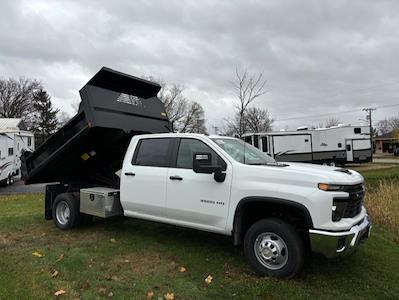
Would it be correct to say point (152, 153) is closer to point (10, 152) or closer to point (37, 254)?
point (37, 254)

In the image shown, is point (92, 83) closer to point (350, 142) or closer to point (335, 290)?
point (335, 290)

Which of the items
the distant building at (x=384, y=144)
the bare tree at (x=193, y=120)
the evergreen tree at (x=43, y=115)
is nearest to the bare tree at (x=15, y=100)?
the evergreen tree at (x=43, y=115)

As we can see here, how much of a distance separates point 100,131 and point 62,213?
6.92 ft

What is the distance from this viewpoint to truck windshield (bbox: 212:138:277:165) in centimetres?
549

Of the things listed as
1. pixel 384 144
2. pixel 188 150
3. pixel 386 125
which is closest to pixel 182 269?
pixel 188 150

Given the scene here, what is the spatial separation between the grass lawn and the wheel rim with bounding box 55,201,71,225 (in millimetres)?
302

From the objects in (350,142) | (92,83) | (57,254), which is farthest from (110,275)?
(350,142)

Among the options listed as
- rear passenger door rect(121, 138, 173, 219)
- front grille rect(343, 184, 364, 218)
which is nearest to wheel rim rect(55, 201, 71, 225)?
rear passenger door rect(121, 138, 173, 219)

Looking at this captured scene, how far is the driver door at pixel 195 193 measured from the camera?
5.28 meters

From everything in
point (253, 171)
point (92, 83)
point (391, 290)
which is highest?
point (92, 83)

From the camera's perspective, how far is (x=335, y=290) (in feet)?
14.8

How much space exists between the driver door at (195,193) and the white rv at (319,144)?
77.4 ft

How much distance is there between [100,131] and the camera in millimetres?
6875

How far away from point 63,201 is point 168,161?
9.47ft
